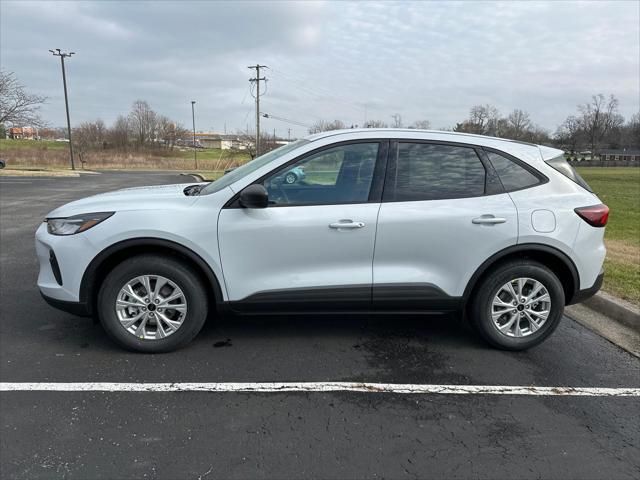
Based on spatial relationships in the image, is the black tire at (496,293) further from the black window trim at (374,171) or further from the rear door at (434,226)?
the black window trim at (374,171)


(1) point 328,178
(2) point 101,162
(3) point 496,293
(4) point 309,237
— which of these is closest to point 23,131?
(2) point 101,162

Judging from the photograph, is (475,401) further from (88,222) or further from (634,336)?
(88,222)

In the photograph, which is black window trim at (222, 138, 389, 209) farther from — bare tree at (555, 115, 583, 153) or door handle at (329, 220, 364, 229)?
bare tree at (555, 115, 583, 153)

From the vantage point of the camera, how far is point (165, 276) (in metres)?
3.34

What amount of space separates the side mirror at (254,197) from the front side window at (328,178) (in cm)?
13

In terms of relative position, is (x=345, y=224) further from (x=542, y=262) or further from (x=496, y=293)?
(x=542, y=262)

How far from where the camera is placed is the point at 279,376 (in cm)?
321

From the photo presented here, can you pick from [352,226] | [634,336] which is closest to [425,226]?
[352,226]

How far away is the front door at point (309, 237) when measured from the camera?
3.30m

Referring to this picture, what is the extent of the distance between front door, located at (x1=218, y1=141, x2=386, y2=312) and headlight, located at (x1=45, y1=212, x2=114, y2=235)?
905 mm

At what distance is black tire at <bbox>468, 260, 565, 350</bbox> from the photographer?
354 cm

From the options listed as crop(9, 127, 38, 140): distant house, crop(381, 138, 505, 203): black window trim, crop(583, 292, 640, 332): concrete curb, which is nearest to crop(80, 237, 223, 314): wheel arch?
crop(381, 138, 505, 203): black window trim

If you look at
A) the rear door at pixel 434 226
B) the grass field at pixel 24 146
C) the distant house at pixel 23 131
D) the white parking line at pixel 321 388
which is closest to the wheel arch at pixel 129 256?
the white parking line at pixel 321 388

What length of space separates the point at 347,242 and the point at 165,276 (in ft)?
4.61
